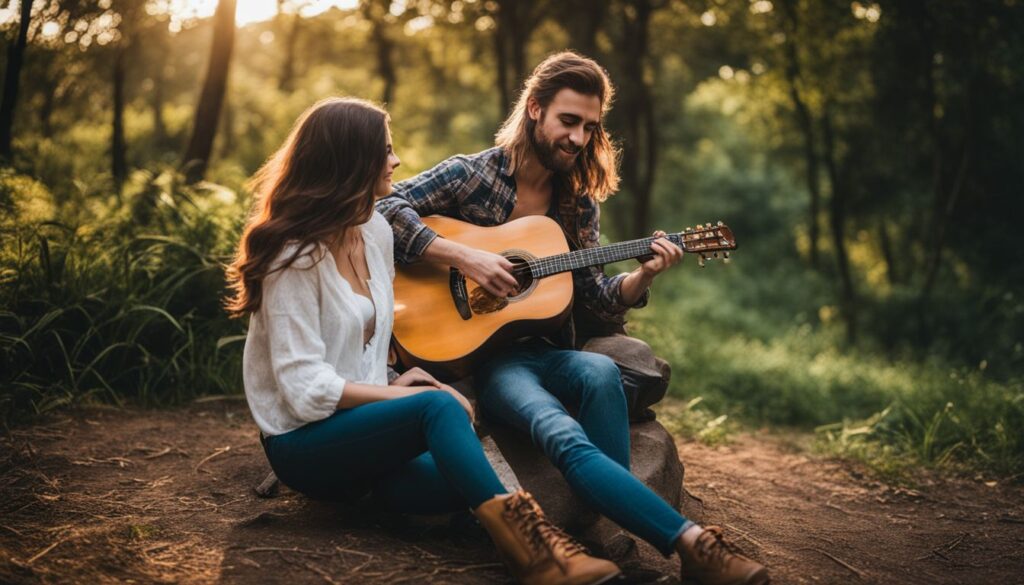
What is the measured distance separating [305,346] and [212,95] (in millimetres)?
4884

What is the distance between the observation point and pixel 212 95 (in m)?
6.70

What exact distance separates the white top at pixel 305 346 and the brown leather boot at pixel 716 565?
48.2 inches

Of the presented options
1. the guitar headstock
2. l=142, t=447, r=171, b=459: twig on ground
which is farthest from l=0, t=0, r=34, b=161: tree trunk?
the guitar headstock

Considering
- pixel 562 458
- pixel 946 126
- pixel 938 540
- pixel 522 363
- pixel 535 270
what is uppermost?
pixel 946 126

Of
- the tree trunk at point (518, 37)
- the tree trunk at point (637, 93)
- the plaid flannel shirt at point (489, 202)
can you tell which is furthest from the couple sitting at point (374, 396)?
the tree trunk at point (637, 93)

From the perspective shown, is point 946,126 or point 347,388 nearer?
point 347,388

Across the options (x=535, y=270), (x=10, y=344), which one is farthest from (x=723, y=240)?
(x=10, y=344)

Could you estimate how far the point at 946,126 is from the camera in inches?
433

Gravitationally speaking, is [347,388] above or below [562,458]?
above

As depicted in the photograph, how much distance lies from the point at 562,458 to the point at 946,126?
10509 millimetres

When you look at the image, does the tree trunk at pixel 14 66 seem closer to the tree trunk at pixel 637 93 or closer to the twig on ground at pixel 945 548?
the twig on ground at pixel 945 548

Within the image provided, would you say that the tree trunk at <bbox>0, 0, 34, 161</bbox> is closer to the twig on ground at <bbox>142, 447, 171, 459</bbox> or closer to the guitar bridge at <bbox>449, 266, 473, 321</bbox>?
the twig on ground at <bbox>142, 447, 171, 459</bbox>

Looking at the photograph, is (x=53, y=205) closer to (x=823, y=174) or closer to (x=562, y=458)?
(x=562, y=458)

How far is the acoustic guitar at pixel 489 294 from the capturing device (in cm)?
332
